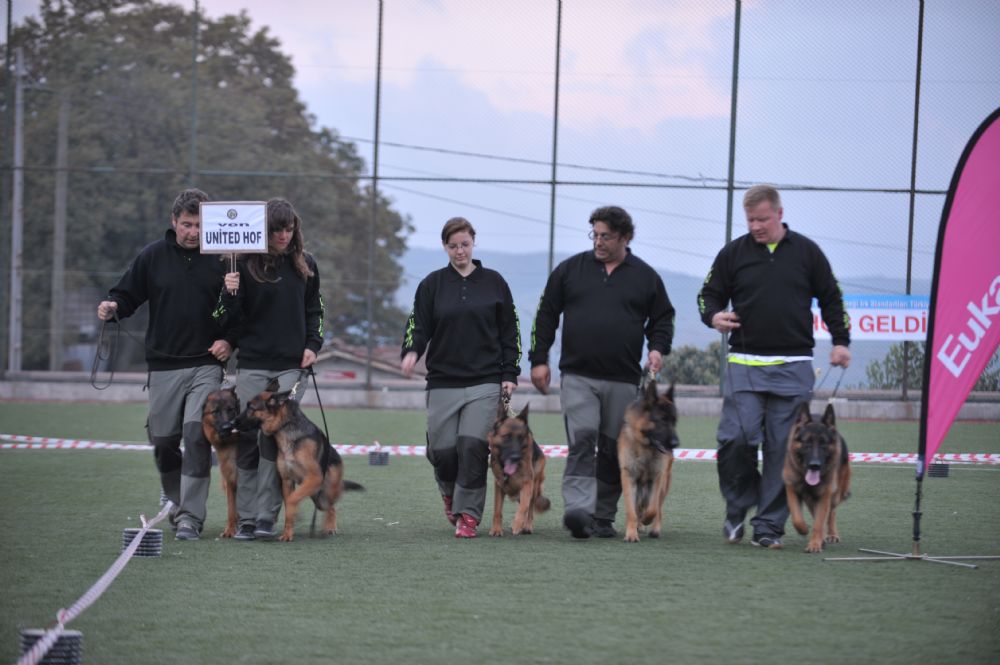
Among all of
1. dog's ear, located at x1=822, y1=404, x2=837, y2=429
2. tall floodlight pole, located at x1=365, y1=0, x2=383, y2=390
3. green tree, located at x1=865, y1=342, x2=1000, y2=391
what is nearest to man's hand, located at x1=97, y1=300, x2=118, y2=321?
dog's ear, located at x1=822, y1=404, x2=837, y2=429

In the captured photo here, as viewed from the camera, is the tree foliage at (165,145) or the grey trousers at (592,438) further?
the tree foliage at (165,145)

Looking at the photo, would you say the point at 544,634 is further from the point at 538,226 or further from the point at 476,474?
the point at 538,226

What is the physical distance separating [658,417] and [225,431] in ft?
8.37

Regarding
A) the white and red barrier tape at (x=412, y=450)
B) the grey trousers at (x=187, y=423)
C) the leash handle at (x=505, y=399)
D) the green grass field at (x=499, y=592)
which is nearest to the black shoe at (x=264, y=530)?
the green grass field at (x=499, y=592)

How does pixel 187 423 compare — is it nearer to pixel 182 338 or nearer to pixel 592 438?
pixel 182 338

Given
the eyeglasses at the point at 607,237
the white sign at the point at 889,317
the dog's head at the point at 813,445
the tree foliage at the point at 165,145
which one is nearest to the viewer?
the dog's head at the point at 813,445

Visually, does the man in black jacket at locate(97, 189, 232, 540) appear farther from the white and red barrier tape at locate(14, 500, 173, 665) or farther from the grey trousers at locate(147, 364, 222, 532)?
the white and red barrier tape at locate(14, 500, 173, 665)

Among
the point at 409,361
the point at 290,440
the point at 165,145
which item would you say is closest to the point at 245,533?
the point at 290,440

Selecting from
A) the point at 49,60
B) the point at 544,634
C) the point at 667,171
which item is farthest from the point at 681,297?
the point at 49,60

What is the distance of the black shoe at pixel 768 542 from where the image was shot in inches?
284

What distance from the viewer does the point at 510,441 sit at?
25.4 feet

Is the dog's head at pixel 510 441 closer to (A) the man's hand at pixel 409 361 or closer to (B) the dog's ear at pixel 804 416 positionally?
(A) the man's hand at pixel 409 361

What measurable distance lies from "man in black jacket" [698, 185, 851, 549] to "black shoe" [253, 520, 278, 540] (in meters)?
2.73

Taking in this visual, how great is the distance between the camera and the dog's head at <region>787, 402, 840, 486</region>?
6.94m
